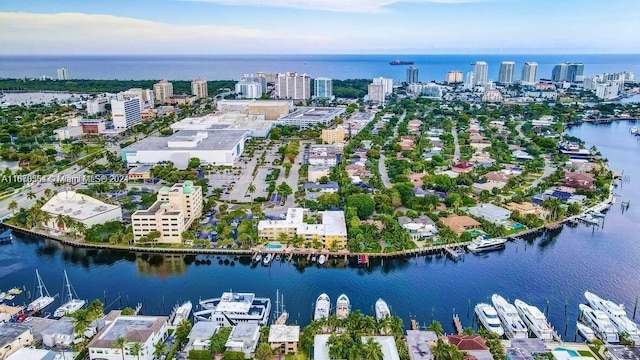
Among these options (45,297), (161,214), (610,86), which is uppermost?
(610,86)

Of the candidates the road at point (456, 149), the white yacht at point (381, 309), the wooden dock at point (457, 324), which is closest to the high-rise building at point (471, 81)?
the road at point (456, 149)

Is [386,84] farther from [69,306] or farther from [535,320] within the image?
[69,306]

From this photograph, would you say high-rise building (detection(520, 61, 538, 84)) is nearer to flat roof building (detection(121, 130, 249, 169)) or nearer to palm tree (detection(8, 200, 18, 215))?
flat roof building (detection(121, 130, 249, 169))

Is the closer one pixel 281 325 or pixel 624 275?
pixel 281 325

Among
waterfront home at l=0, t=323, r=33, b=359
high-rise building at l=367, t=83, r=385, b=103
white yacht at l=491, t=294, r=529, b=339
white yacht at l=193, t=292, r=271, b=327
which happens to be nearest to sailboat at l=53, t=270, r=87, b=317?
waterfront home at l=0, t=323, r=33, b=359

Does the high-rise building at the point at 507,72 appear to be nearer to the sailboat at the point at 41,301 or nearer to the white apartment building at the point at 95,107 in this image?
the white apartment building at the point at 95,107

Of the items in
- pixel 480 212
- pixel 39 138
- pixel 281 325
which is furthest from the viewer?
pixel 39 138

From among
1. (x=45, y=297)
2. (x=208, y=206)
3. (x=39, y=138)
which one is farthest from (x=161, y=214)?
(x=39, y=138)

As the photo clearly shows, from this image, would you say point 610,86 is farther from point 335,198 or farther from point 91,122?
point 91,122
